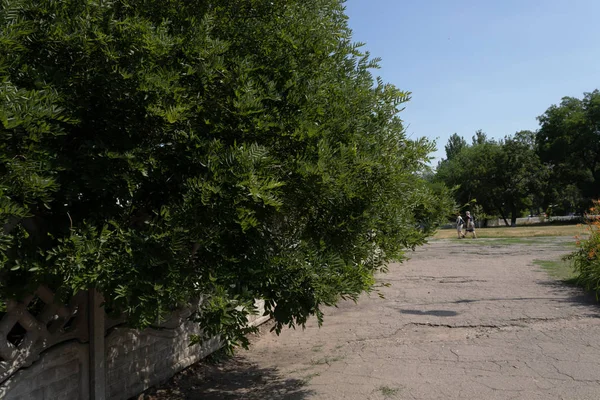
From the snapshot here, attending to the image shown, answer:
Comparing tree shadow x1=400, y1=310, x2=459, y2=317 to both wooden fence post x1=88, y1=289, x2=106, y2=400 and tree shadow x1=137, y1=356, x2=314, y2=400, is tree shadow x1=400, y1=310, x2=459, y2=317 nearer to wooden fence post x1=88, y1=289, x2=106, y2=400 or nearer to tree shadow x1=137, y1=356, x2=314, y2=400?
tree shadow x1=137, y1=356, x2=314, y2=400

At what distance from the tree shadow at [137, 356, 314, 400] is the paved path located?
0.04ft

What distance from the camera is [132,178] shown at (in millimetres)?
3189

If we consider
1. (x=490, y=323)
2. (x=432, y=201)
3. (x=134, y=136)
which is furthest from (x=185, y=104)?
(x=490, y=323)

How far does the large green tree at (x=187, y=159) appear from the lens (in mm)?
2908

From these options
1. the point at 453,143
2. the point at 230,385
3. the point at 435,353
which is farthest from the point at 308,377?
the point at 453,143

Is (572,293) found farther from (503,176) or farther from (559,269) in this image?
(503,176)

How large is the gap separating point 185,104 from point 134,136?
1.49ft

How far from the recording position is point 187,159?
3402 mm

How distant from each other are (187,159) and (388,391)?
3.50 metres

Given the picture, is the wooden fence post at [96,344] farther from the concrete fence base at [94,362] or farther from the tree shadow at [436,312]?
the tree shadow at [436,312]

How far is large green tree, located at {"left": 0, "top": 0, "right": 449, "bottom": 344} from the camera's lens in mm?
2908

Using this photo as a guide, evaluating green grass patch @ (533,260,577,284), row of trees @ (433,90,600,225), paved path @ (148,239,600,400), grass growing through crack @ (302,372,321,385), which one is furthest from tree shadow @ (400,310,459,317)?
row of trees @ (433,90,600,225)

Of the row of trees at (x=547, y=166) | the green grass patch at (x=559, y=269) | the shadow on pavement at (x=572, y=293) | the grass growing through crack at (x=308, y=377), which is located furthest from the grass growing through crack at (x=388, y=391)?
the row of trees at (x=547, y=166)

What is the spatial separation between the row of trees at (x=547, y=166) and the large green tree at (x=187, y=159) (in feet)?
185
